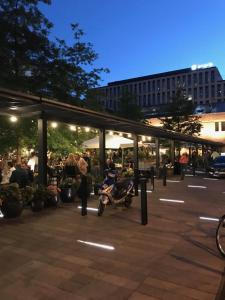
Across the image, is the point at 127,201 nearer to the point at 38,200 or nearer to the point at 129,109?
the point at 38,200

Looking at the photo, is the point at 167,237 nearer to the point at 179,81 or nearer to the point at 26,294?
the point at 26,294

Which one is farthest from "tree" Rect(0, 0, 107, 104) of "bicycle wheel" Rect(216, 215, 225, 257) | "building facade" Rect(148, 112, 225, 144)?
"building facade" Rect(148, 112, 225, 144)

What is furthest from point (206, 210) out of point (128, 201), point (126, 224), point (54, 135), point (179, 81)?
point (179, 81)

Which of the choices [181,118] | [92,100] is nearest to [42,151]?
[92,100]

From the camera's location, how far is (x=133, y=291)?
13.7 feet

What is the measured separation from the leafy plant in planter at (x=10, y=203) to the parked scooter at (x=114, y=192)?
2.08 meters

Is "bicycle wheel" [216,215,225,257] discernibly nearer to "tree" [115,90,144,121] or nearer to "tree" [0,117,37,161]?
"tree" [0,117,37,161]

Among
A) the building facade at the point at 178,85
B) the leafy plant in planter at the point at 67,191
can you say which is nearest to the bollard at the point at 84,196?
the leafy plant in planter at the point at 67,191

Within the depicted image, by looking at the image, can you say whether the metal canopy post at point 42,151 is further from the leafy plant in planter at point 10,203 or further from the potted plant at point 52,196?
the leafy plant in planter at point 10,203

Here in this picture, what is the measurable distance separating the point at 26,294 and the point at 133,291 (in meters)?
1.33

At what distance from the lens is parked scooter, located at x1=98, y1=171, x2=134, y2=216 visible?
891 centimetres

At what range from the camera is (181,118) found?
154ft

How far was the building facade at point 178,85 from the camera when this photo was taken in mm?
106062

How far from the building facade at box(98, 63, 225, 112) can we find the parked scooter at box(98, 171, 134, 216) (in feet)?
303
